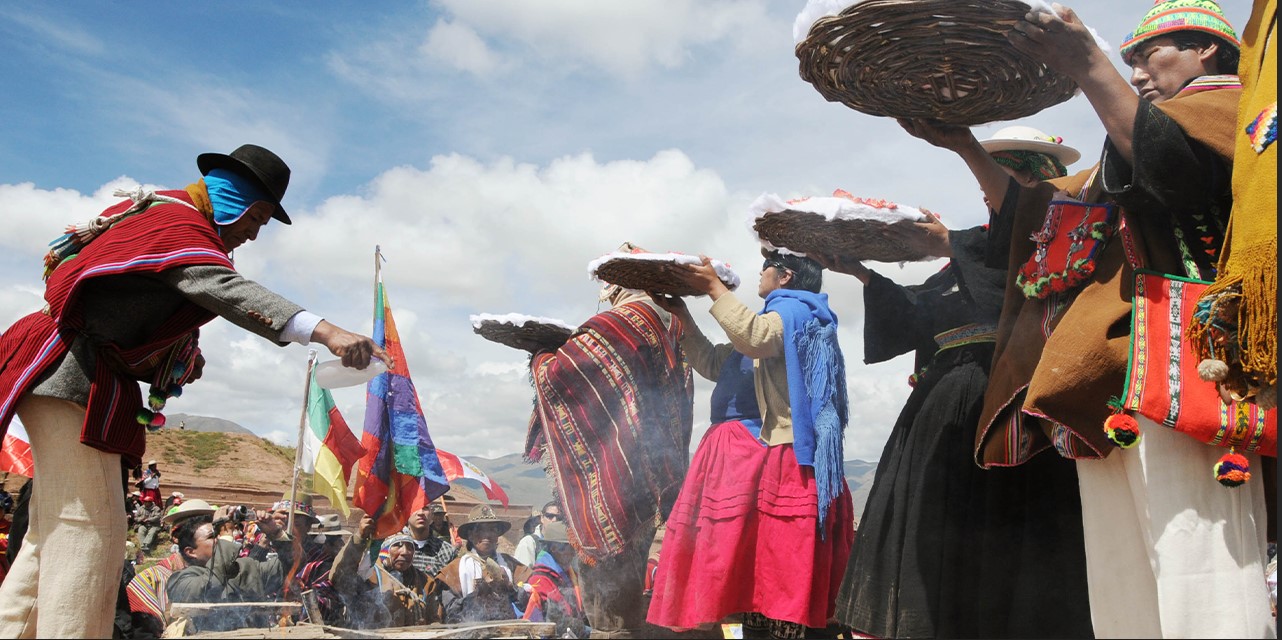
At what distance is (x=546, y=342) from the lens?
6074 mm

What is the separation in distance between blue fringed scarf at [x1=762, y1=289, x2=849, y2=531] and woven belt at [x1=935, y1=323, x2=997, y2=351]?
71 cm

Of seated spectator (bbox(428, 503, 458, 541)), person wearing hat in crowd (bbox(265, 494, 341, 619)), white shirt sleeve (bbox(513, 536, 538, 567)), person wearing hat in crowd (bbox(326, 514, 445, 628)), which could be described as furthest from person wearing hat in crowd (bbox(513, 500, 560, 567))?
person wearing hat in crowd (bbox(265, 494, 341, 619))

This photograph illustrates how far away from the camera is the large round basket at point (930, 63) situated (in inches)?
101

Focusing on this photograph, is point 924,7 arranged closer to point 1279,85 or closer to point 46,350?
point 1279,85

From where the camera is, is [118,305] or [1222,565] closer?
[1222,565]

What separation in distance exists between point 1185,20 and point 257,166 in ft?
9.81

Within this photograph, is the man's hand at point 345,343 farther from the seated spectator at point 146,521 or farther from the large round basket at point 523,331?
the seated spectator at point 146,521

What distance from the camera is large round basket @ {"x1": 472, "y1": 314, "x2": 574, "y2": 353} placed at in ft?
19.2

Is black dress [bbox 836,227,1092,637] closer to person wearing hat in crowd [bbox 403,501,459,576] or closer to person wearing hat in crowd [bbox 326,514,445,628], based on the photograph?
person wearing hat in crowd [bbox 326,514,445,628]

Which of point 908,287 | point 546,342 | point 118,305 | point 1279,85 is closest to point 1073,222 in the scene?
point 1279,85

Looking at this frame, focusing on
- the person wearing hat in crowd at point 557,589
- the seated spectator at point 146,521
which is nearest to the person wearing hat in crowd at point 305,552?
the seated spectator at point 146,521

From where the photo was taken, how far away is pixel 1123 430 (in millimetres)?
2139

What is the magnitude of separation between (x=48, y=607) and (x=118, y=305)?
944 millimetres

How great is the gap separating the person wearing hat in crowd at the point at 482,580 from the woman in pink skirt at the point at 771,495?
3.95 m
